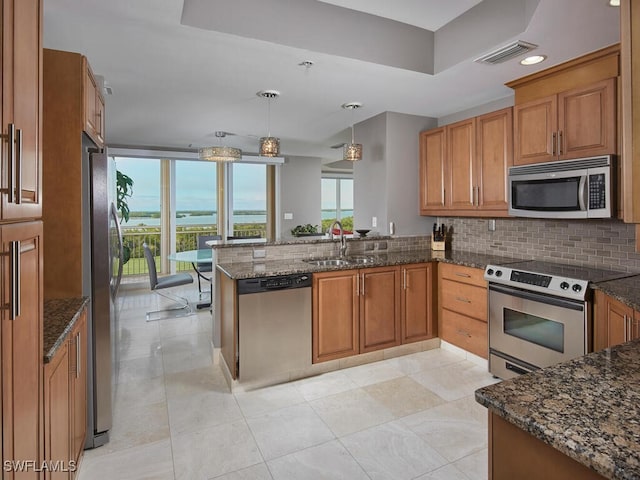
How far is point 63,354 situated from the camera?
153 centimetres

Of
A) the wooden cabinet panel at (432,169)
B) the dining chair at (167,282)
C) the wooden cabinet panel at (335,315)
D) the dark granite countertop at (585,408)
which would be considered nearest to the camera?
the dark granite countertop at (585,408)

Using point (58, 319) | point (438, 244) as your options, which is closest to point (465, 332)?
point (438, 244)

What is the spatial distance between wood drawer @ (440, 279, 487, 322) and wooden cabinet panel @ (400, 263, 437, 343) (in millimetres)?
121

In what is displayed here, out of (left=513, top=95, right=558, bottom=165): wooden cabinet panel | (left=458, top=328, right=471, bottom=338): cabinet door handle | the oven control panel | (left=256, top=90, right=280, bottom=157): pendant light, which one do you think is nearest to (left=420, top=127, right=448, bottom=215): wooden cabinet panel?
(left=513, top=95, right=558, bottom=165): wooden cabinet panel

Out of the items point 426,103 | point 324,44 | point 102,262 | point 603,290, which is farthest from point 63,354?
point 426,103

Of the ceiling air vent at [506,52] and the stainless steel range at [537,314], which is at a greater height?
the ceiling air vent at [506,52]

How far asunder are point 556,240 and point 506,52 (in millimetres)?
1650

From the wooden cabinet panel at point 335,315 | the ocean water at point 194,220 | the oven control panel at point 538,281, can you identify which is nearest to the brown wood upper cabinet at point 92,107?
the wooden cabinet panel at point 335,315

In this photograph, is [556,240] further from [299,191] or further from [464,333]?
[299,191]

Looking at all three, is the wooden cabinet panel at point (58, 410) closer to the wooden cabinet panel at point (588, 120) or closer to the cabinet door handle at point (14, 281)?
the cabinet door handle at point (14, 281)

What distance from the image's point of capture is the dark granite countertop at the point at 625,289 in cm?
188

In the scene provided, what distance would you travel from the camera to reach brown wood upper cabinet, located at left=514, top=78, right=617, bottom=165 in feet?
7.98

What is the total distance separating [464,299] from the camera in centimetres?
332

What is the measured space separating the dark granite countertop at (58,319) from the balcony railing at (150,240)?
191 inches
